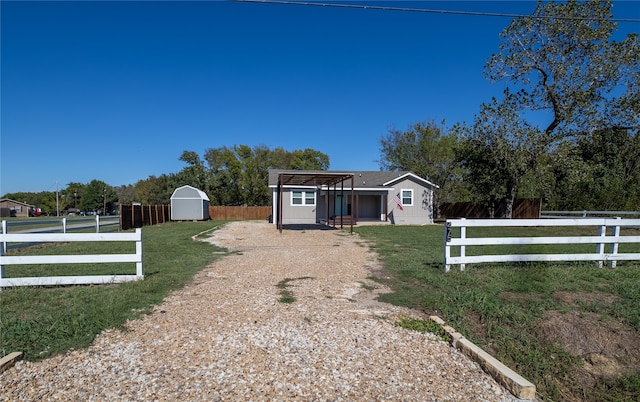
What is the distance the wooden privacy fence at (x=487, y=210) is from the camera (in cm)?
2530

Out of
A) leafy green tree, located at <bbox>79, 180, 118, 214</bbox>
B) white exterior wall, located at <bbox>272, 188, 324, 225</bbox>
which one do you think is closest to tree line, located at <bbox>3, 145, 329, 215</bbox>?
white exterior wall, located at <bbox>272, 188, 324, 225</bbox>

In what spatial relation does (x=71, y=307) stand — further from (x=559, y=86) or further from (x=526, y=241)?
(x=559, y=86)

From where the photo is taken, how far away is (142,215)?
23766 millimetres

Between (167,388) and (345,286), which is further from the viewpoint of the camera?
(345,286)

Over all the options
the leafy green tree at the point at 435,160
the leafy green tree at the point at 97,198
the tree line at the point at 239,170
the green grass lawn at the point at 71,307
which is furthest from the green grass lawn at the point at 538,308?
the leafy green tree at the point at 97,198

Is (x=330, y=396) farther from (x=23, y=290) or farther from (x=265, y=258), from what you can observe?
(x=265, y=258)

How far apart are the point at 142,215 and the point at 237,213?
11.3 m

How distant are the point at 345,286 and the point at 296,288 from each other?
0.82 metres

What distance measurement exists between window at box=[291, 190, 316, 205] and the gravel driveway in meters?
19.2

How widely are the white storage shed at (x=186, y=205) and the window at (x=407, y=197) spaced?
17.1 metres

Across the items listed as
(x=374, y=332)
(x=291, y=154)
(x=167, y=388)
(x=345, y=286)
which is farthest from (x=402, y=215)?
(x=291, y=154)

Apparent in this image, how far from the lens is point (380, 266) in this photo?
7848 mm

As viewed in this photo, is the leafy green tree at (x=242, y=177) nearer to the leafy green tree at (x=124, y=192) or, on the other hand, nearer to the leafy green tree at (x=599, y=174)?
the leafy green tree at (x=599, y=174)

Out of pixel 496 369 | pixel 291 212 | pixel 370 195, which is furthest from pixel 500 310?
pixel 370 195
